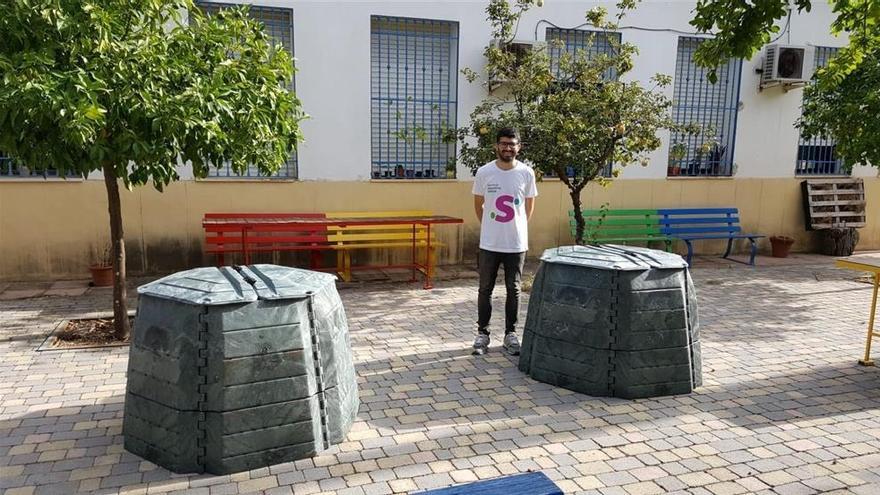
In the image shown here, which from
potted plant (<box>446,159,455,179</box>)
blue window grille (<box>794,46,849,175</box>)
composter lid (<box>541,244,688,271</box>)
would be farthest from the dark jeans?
blue window grille (<box>794,46,849,175</box>)

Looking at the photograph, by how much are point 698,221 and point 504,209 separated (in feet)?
21.2

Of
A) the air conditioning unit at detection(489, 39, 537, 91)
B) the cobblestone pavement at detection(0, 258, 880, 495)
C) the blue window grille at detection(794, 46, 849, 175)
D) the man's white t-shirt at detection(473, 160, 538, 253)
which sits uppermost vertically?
the air conditioning unit at detection(489, 39, 537, 91)

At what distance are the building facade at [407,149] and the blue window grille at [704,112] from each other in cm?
2

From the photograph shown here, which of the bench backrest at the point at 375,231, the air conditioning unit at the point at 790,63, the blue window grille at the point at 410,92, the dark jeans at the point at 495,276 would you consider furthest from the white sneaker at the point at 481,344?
the air conditioning unit at the point at 790,63

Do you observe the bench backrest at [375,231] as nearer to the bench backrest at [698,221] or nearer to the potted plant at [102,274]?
the potted plant at [102,274]

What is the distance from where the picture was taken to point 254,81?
5258 mm

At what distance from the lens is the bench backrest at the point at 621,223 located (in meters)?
9.76

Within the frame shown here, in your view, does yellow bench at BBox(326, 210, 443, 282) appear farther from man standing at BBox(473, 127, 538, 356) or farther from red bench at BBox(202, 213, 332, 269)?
man standing at BBox(473, 127, 538, 356)

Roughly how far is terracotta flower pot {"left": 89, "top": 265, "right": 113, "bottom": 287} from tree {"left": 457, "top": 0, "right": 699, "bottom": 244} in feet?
15.7

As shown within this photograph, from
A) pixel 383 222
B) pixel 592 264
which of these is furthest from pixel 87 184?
pixel 592 264

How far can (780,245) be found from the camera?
10.9 m

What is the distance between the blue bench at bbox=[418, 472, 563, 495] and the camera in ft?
7.50

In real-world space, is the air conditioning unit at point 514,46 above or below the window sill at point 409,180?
above

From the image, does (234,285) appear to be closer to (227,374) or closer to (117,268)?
(227,374)
